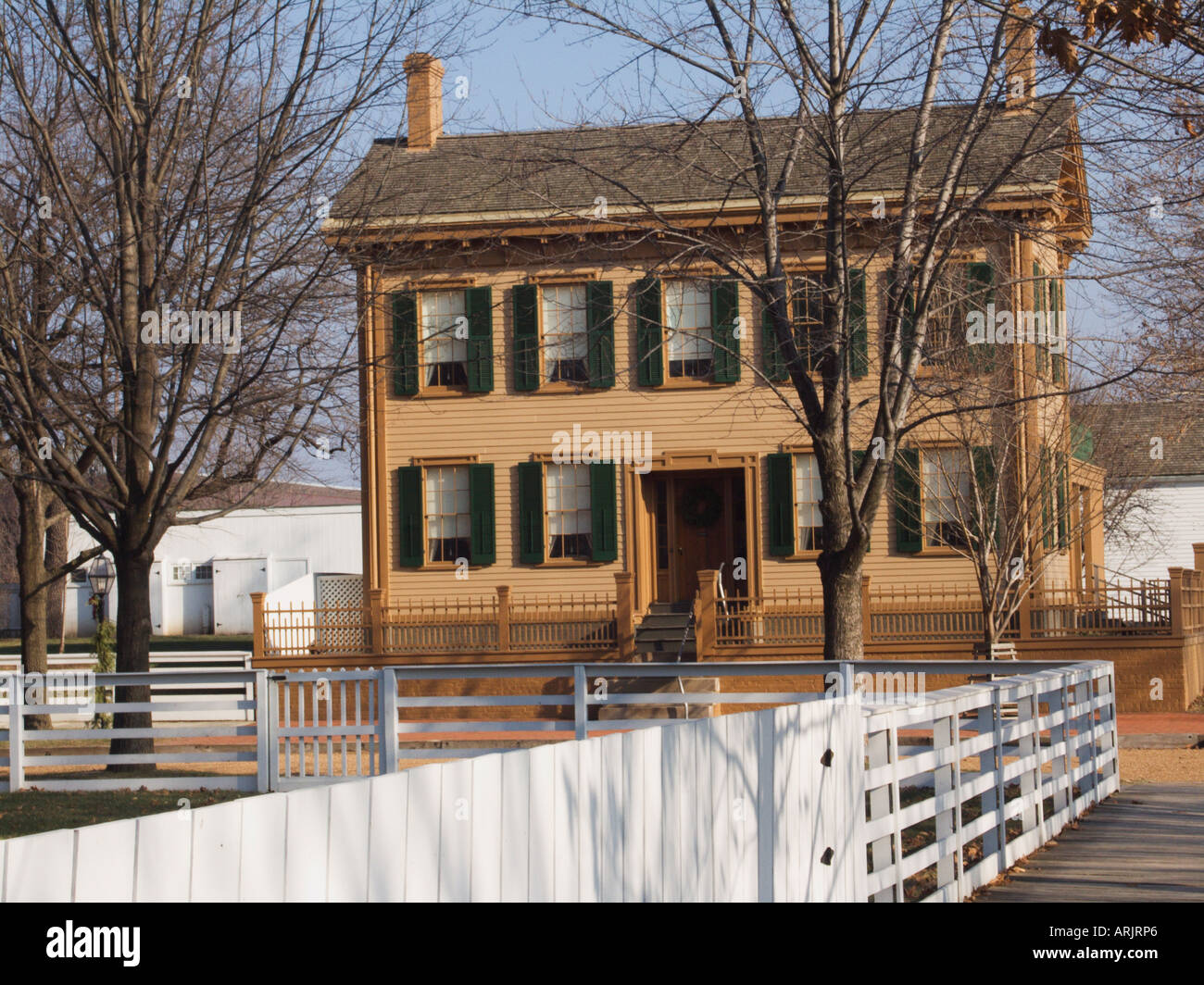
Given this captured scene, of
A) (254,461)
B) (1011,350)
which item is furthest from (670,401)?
(254,461)

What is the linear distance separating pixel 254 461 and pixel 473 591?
29.9 ft

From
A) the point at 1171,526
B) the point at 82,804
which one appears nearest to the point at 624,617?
the point at 82,804

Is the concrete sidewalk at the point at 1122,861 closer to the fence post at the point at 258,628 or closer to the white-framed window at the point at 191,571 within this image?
the fence post at the point at 258,628

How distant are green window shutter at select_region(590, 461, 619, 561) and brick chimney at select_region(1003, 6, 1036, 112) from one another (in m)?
14.0

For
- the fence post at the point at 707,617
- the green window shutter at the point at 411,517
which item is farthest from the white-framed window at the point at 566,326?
the fence post at the point at 707,617

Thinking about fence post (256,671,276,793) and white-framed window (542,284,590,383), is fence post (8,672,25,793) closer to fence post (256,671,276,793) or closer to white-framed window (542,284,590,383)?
fence post (256,671,276,793)

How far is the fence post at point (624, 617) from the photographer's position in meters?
23.8

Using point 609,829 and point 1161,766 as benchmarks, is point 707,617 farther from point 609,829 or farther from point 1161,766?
point 609,829

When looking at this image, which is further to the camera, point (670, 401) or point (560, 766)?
point (670, 401)

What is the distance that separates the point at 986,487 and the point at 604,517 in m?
6.77

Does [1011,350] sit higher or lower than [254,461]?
higher

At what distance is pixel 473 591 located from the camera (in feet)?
82.8
